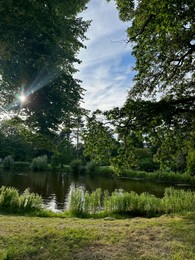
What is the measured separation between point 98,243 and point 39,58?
6.46 metres

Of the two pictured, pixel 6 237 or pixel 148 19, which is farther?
pixel 148 19

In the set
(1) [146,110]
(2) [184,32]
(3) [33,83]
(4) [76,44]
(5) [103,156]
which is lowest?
(5) [103,156]

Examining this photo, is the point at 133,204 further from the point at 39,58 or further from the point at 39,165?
the point at 39,165

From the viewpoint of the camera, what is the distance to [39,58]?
827cm

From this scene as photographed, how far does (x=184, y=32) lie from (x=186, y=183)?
813 inches

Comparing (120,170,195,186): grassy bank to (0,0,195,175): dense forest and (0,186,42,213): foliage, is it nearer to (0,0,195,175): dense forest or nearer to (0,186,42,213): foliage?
(0,0,195,175): dense forest

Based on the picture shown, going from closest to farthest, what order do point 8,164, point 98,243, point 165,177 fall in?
point 98,243
point 165,177
point 8,164

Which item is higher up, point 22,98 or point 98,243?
point 22,98

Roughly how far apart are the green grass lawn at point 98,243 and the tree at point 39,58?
5035mm

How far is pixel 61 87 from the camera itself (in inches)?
382

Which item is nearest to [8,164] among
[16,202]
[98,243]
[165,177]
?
[165,177]

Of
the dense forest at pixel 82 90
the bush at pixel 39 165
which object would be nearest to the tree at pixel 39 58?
the dense forest at pixel 82 90

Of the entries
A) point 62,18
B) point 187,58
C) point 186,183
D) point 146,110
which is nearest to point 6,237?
point 146,110

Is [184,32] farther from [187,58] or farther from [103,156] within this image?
[103,156]
